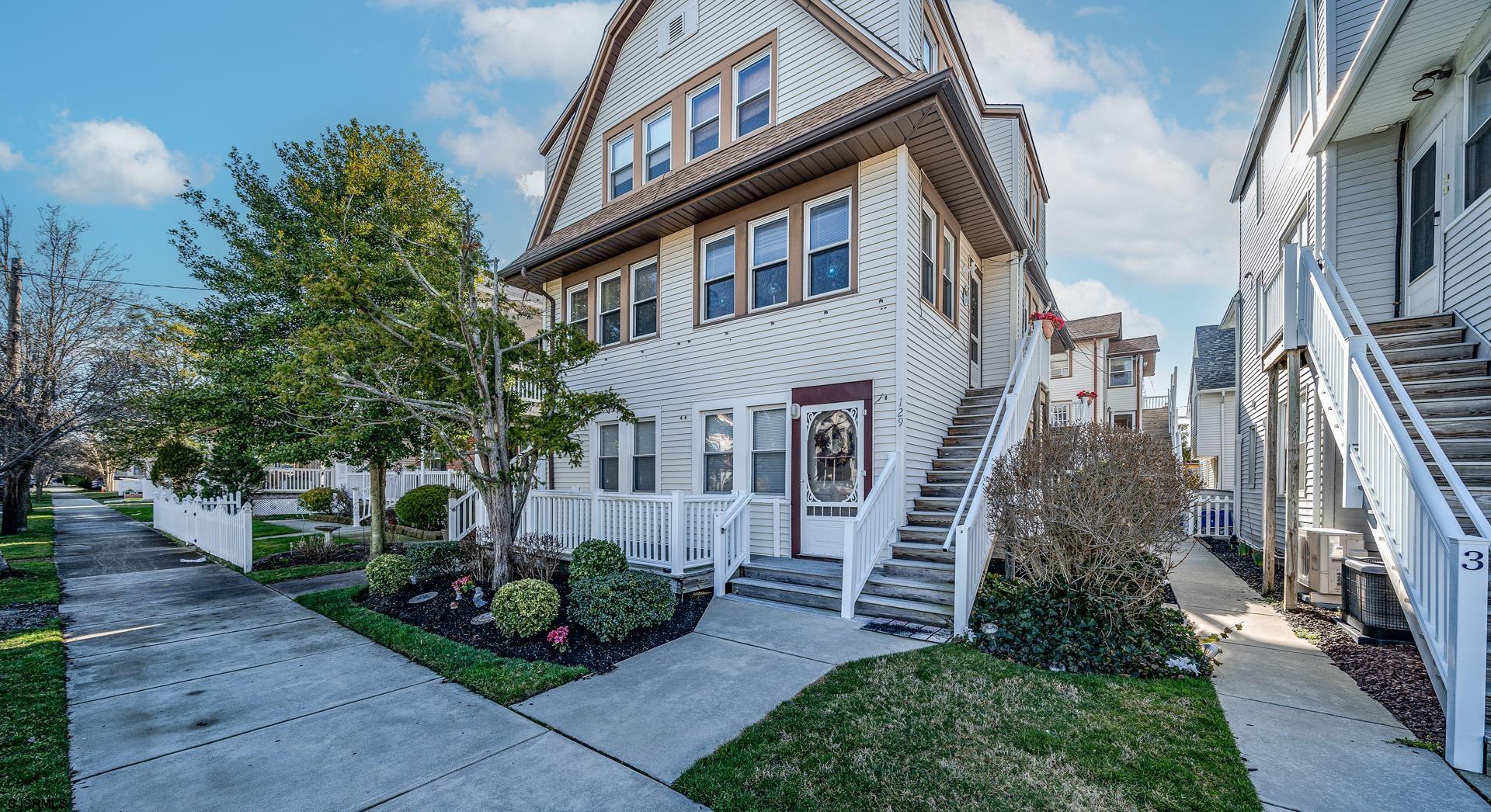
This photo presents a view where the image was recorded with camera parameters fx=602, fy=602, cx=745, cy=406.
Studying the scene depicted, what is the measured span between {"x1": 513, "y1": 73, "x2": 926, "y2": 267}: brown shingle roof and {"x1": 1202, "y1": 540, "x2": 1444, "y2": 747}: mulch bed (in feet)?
22.3

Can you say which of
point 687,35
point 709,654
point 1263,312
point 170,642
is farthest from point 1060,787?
point 687,35

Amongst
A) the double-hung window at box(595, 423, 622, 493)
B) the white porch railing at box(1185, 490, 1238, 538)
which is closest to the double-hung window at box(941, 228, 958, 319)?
the double-hung window at box(595, 423, 622, 493)

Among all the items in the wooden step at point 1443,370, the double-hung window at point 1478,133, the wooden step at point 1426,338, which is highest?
the double-hung window at point 1478,133

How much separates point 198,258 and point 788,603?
1308 centimetres

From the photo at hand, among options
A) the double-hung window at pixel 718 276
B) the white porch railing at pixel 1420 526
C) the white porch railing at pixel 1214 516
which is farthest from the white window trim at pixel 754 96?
the white porch railing at pixel 1214 516

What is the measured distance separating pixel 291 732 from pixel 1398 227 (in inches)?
484

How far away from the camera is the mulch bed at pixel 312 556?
1060cm

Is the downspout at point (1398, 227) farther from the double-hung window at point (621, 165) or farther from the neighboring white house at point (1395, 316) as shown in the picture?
the double-hung window at point (621, 165)

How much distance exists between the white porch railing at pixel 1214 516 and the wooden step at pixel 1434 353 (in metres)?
7.46

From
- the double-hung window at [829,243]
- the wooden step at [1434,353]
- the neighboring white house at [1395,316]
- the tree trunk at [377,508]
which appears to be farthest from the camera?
the tree trunk at [377,508]

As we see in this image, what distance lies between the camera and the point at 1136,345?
990 inches

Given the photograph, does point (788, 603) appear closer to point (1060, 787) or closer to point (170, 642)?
point (1060, 787)

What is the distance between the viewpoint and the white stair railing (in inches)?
294

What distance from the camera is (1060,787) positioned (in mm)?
3057
